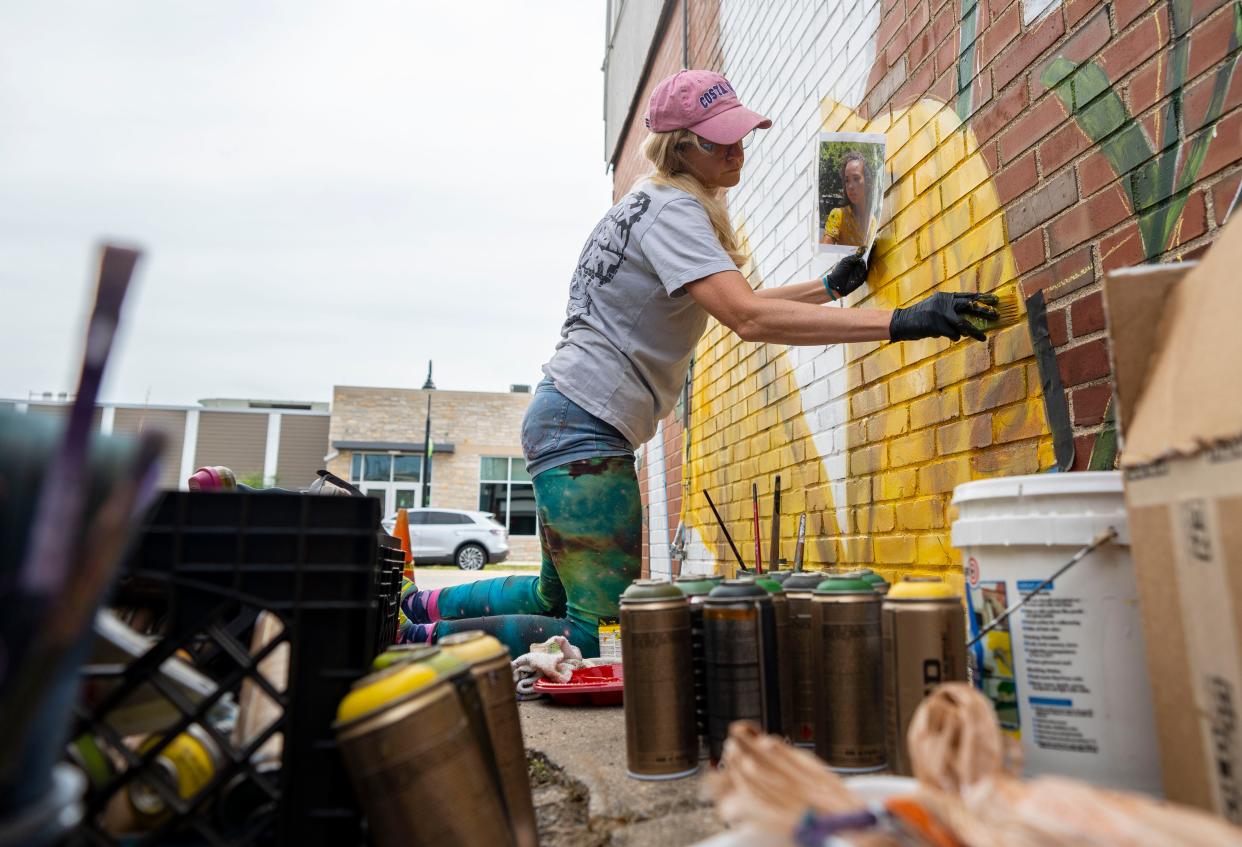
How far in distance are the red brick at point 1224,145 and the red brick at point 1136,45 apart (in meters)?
0.26

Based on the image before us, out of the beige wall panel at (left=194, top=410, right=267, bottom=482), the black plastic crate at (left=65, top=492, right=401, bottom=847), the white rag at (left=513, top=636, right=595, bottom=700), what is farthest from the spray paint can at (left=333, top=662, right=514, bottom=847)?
the beige wall panel at (left=194, top=410, right=267, bottom=482)

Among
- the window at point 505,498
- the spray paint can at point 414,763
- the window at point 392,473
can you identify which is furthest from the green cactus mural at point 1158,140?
the window at point 392,473

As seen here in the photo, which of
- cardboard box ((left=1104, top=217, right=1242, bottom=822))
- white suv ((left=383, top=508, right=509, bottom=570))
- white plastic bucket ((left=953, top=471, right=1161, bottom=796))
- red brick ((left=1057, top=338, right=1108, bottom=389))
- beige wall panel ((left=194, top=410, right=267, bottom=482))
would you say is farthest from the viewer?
beige wall panel ((left=194, top=410, right=267, bottom=482))

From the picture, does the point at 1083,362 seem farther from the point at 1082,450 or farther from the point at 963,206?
the point at 963,206

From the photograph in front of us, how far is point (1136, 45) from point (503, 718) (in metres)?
1.86

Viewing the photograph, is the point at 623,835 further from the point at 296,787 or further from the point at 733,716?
the point at 296,787

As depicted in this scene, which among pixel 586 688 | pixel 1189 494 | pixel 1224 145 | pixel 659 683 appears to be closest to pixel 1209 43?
pixel 1224 145

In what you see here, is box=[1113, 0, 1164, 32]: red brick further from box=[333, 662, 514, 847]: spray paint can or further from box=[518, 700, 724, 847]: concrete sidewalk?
box=[333, 662, 514, 847]: spray paint can

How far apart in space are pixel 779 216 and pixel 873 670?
9.17ft

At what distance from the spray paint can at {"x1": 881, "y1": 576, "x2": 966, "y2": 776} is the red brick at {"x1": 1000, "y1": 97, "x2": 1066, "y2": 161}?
1344mm

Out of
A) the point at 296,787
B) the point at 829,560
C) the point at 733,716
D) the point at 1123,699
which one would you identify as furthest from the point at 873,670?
the point at 829,560

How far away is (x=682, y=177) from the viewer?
2.62 m

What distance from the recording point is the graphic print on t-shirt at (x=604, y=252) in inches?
99.7

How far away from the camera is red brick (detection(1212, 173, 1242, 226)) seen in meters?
1.47
